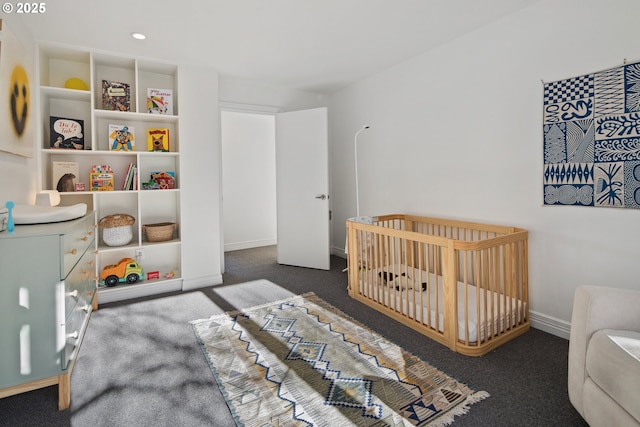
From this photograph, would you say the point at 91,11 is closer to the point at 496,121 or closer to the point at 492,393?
the point at 496,121

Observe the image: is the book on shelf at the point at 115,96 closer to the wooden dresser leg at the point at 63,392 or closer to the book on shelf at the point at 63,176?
the book on shelf at the point at 63,176

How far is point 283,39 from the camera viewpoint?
2699 millimetres

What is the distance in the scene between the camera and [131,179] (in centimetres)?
307

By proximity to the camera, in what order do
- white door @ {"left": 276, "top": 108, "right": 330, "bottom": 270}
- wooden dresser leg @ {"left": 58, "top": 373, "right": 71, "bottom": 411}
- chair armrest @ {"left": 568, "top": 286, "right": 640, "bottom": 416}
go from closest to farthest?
chair armrest @ {"left": 568, "top": 286, "right": 640, "bottom": 416} → wooden dresser leg @ {"left": 58, "top": 373, "right": 71, "bottom": 411} → white door @ {"left": 276, "top": 108, "right": 330, "bottom": 270}

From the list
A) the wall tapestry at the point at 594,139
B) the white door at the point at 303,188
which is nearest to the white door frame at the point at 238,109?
the white door at the point at 303,188

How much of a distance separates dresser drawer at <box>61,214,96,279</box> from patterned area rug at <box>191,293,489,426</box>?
906 mm

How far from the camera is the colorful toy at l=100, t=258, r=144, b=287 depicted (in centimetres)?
295

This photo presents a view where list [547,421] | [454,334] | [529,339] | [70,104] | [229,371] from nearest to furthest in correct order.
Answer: [547,421] → [229,371] → [454,334] → [529,339] → [70,104]

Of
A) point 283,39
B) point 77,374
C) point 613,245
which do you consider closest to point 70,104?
point 283,39

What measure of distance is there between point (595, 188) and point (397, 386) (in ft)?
5.59

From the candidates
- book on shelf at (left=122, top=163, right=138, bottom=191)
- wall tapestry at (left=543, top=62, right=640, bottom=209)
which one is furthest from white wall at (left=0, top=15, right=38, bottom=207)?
wall tapestry at (left=543, top=62, right=640, bottom=209)

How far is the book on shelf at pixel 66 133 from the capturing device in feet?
9.09

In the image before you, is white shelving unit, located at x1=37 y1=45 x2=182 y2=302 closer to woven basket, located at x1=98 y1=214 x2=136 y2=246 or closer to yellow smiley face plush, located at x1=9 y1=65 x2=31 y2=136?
woven basket, located at x1=98 y1=214 x2=136 y2=246

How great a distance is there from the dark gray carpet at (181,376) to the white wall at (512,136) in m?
0.57
